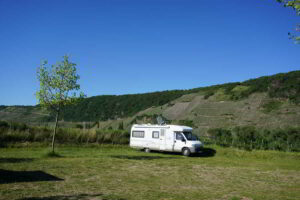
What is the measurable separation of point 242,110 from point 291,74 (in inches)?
449

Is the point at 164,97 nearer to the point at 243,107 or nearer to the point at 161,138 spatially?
the point at 243,107

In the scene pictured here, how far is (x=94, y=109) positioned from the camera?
6862 centimetres

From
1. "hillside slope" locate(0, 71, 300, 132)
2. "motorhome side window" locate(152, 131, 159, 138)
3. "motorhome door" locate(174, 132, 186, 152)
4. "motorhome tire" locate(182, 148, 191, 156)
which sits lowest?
"motorhome tire" locate(182, 148, 191, 156)

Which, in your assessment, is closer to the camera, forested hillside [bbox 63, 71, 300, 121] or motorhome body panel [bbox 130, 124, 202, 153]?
motorhome body panel [bbox 130, 124, 202, 153]

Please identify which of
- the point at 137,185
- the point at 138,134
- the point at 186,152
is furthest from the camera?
the point at 138,134

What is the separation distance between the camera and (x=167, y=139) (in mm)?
22422

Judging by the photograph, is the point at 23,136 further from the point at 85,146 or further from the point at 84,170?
the point at 84,170

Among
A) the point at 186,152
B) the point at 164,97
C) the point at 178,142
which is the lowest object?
the point at 186,152

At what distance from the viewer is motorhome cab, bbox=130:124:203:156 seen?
21438 millimetres

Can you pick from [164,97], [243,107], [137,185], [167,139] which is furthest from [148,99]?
[137,185]

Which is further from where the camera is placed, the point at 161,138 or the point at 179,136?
the point at 161,138

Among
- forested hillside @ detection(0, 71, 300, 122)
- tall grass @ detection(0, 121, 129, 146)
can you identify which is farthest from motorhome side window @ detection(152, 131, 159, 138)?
forested hillside @ detection(0, 71, 300, 122)

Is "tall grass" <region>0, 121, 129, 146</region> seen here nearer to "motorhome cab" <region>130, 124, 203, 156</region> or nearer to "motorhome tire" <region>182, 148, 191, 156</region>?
"motorhome cab" <region>130, 124, 203, 156</region>

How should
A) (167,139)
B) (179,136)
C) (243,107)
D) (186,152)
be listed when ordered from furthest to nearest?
(243,107)
(167,139)
(179,136)
(186,152)
